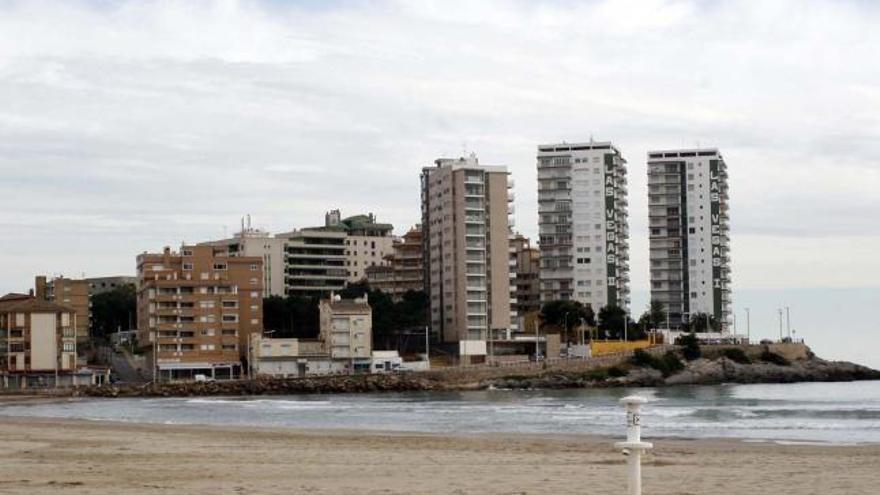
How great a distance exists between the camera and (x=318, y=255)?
174125mm

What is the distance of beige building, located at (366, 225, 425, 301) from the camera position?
6280 inches

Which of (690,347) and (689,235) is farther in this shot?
(689,235)

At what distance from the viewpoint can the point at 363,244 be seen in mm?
181875

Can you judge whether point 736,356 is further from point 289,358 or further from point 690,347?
point 289,358

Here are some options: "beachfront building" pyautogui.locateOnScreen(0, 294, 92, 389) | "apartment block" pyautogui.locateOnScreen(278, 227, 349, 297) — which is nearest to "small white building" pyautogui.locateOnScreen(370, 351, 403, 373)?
"beachfront building" pyautogui.locateOnScreen(0, 294, 92, 389)

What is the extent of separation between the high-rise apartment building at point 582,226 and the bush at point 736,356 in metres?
22.5

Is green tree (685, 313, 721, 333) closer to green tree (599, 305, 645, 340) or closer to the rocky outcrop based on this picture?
green tree (599, 305, 645, 340)

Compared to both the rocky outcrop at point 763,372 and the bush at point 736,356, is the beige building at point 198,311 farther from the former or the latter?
the bush at point 736,356

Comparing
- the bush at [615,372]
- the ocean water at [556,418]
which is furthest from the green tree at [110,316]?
the ocean water at [556,418]

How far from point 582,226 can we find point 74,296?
66.2 meters

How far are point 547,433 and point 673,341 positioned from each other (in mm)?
112531

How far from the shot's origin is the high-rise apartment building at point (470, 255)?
468 feet

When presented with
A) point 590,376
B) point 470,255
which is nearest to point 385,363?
point 470,255

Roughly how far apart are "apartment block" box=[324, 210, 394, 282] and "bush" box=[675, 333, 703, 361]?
46176 mm
